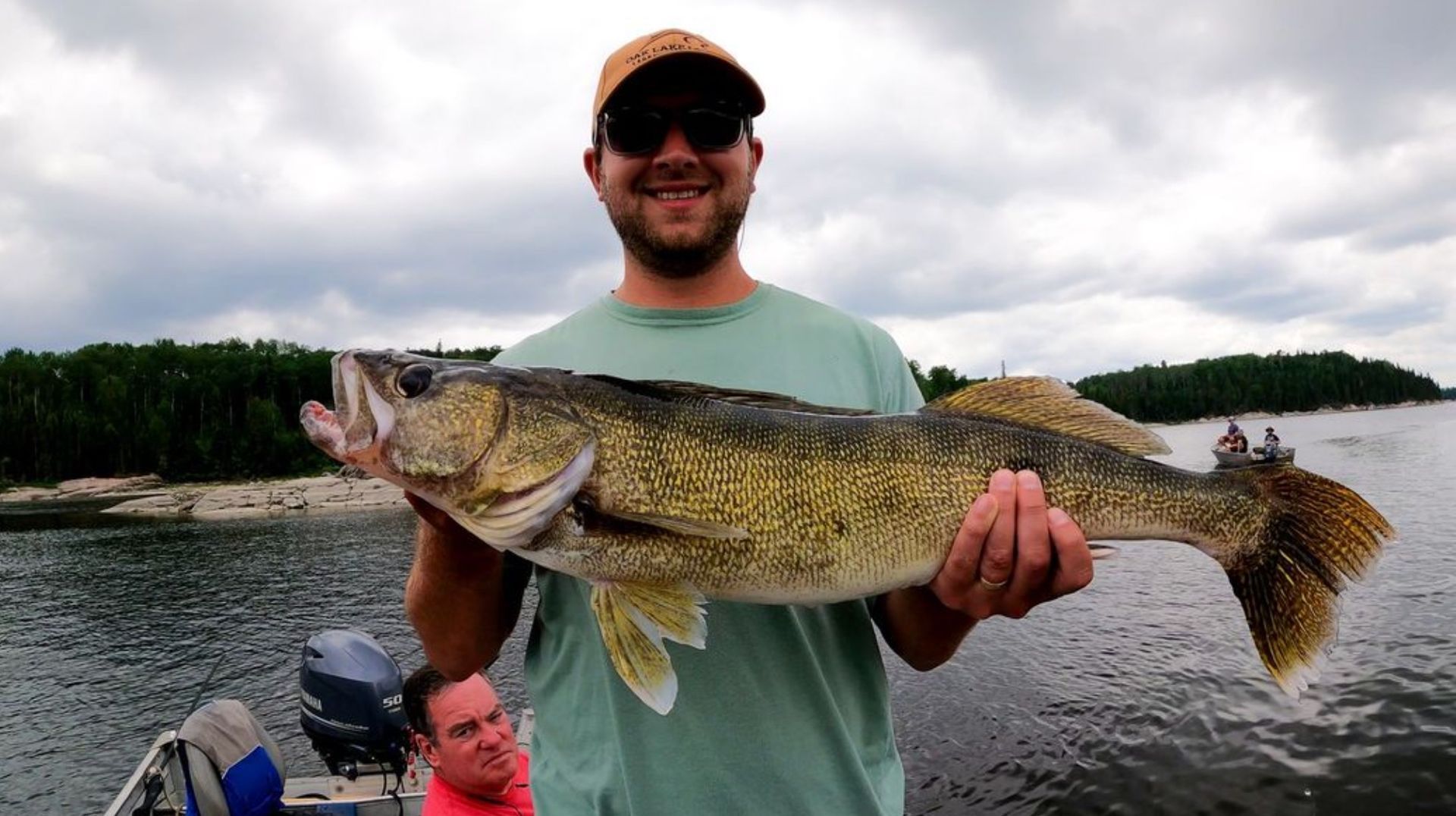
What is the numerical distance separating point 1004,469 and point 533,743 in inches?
72.0

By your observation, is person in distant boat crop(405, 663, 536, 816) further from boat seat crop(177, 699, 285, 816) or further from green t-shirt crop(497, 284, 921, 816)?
green t-shirt crop(497, 284, 921, 816)

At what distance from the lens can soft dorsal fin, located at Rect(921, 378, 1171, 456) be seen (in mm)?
3143

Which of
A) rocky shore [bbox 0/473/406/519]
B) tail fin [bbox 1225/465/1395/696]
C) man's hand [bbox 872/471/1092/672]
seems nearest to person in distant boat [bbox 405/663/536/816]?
man's hand [bbox 872/471/1092/672]

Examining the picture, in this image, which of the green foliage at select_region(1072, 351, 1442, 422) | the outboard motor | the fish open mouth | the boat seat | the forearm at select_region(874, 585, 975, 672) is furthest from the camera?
the green foliage at select_region(1072, 351, 1442, 422)

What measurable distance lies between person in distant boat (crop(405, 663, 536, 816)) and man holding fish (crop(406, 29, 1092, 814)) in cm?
283

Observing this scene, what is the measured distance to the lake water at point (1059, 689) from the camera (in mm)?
11078

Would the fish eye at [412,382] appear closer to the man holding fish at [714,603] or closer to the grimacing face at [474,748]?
the man holding fish at [714,603]

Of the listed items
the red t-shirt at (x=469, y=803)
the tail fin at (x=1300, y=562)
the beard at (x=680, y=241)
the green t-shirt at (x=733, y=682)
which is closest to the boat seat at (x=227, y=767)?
the red t-shirt at (x=469, y=803)

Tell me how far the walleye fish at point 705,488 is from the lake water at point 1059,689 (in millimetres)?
9188

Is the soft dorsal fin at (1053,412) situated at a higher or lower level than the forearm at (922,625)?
higher

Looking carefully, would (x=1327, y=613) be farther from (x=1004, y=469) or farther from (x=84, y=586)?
(x=84, y=586)

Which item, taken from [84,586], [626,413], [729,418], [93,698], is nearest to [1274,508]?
[729,418]

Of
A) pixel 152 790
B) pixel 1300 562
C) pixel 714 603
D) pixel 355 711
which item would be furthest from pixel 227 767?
pixel 1300 562

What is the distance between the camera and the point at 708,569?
266 centimetres
